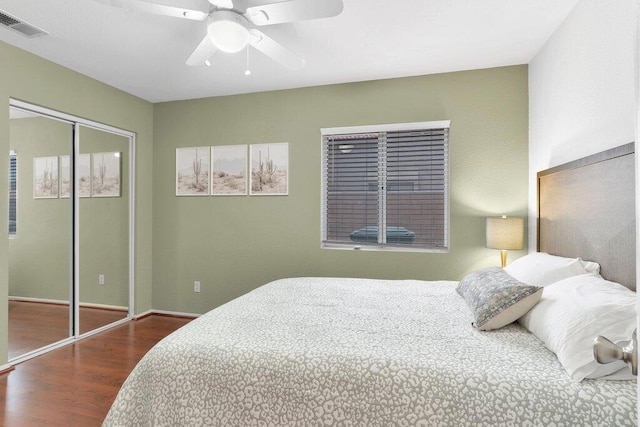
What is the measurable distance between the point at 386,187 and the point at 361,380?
2487 mm

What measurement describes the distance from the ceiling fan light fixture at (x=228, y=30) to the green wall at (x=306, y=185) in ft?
5.74

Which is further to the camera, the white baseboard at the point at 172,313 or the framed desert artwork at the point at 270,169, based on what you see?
the white baseboard at the point at 172,313

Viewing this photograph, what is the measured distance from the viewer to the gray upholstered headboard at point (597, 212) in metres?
1.61

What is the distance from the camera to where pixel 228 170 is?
157 inches

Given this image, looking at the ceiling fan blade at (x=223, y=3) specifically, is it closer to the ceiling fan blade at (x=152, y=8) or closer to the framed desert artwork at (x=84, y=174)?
the ceiling fan blade at (x=152, y=8)

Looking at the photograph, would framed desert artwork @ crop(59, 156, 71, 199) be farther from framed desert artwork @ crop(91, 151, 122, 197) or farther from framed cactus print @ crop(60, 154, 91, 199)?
framed desert artwork @ crop(91, 151, 122, 197)

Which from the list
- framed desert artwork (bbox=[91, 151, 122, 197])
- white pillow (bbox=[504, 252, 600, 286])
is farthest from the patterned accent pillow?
framed desert artwork (bbox=[91, 151, 122, 197])

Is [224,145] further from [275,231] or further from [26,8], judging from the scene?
[26,8]

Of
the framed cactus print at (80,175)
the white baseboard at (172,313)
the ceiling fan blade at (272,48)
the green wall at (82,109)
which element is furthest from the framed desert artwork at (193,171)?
the ceiling fan blade at (272,48)

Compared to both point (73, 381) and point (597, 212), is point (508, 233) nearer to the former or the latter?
point (597, 212)

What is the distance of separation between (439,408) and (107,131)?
4120 millimetres

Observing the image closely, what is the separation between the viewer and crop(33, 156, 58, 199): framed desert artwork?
3.07m

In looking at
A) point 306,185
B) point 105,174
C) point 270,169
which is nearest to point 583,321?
point 306,185

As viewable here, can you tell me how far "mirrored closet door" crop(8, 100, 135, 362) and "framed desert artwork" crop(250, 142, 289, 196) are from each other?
151 centimetres
